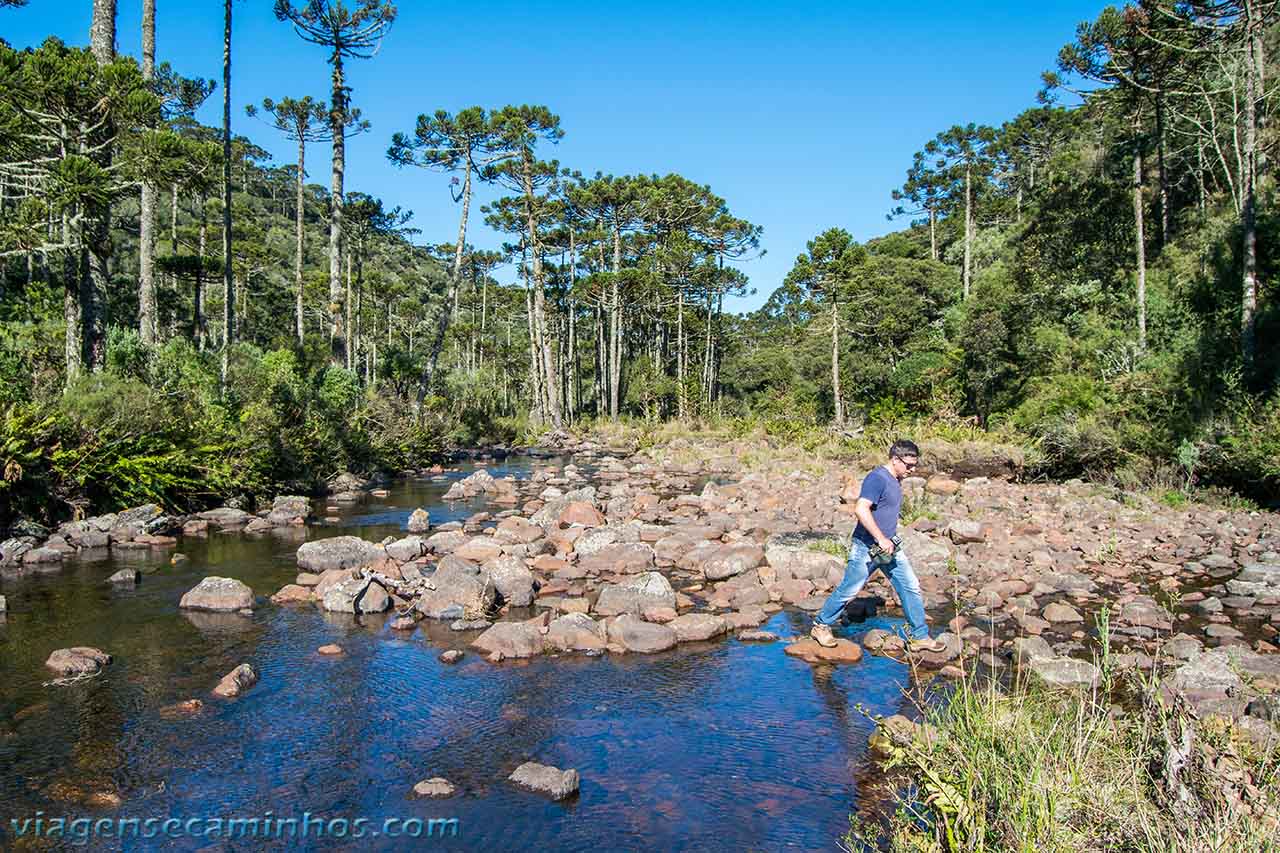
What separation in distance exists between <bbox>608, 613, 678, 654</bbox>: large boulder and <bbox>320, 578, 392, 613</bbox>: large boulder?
8.76 ft

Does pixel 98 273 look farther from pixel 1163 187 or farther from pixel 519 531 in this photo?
pixel 1163 187

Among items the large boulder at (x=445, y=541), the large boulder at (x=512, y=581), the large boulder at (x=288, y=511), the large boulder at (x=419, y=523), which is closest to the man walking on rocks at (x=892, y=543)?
the large boulder at (x=512, y=581)

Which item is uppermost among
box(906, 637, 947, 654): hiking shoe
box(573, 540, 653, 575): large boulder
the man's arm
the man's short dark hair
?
the man's short dark hair

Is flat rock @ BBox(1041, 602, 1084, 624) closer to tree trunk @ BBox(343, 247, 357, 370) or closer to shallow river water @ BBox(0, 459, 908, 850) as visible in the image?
shallow river water @ BBox(0, 459, 908, 850)

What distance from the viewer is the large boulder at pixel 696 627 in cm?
756

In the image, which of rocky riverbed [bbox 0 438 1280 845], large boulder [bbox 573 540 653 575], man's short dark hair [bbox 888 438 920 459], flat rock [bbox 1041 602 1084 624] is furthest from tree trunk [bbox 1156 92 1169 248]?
man's short dark hair [bbox 888 438 920 459]

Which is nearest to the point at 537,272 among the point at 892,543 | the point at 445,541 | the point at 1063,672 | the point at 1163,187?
the point at 1163,187

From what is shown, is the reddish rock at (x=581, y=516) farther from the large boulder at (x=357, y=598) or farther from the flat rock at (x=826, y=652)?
the flat rock at (x=826, y=652)

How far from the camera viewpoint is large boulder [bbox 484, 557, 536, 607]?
863 cm

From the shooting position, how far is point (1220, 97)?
24.8 meters

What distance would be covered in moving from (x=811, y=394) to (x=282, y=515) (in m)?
29.1

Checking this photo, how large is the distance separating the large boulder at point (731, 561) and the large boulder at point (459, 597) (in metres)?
2.92

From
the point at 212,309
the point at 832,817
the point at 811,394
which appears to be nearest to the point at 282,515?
the point at 832,817

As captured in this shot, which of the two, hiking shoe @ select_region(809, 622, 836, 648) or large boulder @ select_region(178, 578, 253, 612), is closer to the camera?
hiking shoe @ select_region(809, 622, 836, 648)
